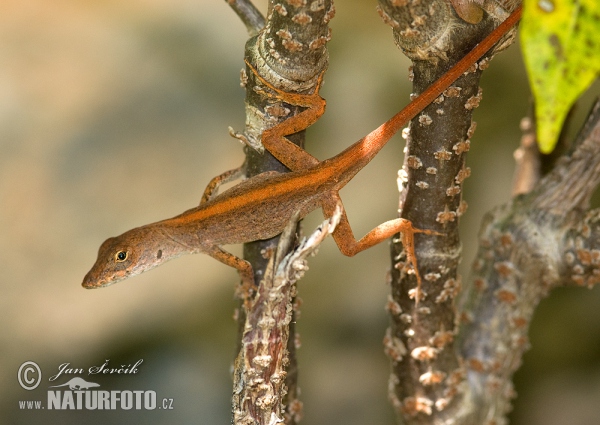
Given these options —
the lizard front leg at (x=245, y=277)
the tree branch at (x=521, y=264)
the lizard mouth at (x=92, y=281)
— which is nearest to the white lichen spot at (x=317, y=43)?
the lizard front leg at (x=245, y=277)

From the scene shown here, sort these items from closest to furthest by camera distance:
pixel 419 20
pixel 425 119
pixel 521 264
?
1. pixel 419 20
2. pixel 425 119
3. pixel 521 264

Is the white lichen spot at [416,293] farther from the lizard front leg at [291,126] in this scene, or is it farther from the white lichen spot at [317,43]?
the white lichen spot at [317,43]

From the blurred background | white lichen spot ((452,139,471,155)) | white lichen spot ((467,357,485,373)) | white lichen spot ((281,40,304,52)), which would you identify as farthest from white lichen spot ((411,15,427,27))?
the blurred background

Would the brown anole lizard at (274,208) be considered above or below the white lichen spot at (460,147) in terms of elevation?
above

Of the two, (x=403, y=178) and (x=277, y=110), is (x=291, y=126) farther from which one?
(x=403, y=178)

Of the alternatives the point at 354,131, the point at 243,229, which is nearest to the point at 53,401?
the point at 243,229

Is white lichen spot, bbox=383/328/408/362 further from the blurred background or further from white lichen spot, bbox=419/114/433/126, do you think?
the blurred background

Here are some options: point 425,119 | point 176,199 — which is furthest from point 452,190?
point 176,199
